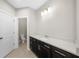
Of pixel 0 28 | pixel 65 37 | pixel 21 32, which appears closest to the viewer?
pixel 65 37

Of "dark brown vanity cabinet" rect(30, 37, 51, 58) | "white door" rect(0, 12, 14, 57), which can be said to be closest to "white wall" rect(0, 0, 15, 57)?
"white door" rect(0, 12, 14, 57)

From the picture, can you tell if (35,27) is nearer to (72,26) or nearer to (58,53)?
(72,26)

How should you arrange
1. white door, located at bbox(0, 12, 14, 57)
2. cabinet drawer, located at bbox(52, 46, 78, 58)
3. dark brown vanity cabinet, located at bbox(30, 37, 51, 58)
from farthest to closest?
white door, located at bbox(0, 12, 14, 57) < dark brown vanity cabinet, located at bbox(30, 37, 51, 58) < cabinet drawer, located at bbox(52, 46, 78, 58)

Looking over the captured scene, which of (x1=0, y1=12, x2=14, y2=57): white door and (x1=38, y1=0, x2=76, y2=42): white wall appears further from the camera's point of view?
(x1=0, y1=12, x2=14, y2=57): white door

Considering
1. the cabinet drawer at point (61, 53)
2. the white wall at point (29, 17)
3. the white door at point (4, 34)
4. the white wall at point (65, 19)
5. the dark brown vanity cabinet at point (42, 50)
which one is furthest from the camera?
the white wall at point (29, 17)

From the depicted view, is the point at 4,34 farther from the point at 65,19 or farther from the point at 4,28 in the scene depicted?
the point at 65,19

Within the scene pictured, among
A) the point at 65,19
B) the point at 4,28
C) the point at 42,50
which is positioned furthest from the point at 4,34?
the point at 65,19

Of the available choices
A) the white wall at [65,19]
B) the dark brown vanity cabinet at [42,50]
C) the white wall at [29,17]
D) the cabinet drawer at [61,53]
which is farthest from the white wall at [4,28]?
the cabinet drawer at [61,53]

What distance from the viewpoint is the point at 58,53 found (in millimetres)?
1716

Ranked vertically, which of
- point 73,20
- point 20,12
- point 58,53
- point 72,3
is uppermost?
point 20,12

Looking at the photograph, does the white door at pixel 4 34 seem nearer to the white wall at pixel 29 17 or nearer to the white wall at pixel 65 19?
the white wall at pixel 29 17

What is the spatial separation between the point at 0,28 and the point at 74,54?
2.87m

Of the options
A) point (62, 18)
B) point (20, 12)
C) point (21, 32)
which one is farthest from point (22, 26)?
point (62, 18)

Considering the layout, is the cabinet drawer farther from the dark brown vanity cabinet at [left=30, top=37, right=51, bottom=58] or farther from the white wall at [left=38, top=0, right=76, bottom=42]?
the white wall at [left=38, top=0, right=76, bottom=42]
